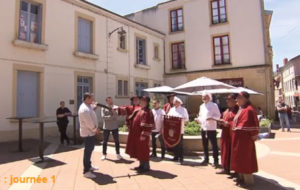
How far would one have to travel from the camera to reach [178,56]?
20.3 meters

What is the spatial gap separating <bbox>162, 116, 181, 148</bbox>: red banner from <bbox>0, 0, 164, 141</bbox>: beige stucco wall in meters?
6.48

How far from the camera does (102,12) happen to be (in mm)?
14398

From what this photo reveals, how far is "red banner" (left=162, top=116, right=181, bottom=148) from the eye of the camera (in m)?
6.80

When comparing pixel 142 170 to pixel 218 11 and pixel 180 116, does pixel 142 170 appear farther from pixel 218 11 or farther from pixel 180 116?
pixel 218 11

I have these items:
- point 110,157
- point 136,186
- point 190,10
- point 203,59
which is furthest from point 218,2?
point 136,186

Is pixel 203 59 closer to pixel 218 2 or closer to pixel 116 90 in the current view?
pixel 218 2

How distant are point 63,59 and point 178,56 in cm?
1075

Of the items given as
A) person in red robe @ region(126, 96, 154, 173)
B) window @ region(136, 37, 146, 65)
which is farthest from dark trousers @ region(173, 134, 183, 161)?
window @ region(136, 37, 146, 65)

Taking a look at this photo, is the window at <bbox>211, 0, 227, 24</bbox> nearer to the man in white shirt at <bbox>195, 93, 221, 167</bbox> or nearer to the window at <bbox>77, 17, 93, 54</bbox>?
the window at <bbox>77, 17, 93, 54</bbox>

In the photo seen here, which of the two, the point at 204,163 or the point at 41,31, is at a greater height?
the point at 41,31

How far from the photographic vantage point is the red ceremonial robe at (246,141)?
185 inches

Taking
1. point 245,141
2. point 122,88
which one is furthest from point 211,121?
point 122,88

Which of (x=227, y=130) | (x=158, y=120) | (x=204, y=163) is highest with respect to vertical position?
(x=158, y=120)

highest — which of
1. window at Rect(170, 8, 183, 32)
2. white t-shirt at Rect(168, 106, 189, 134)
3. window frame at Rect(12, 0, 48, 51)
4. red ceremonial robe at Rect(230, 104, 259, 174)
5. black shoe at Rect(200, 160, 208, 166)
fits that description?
window at Rect(170, 8, 183, 32)
